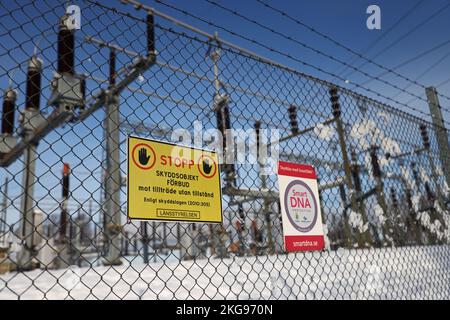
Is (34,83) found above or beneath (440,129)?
above

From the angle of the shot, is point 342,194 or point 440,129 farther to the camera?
point 342,194

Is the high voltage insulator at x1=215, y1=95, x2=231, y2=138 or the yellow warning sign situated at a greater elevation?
the high voltage insulator at x1=215, y1=95, x2=231, y2=138

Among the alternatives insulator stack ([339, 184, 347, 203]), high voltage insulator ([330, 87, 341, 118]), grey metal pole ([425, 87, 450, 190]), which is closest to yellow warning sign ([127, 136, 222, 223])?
high voltage insulator ([330, 87, 341, 118])

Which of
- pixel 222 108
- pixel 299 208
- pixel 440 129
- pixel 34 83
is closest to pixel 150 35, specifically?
pixel 222 108

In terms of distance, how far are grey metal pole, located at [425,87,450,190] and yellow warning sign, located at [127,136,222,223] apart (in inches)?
173

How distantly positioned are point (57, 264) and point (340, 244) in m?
10.8

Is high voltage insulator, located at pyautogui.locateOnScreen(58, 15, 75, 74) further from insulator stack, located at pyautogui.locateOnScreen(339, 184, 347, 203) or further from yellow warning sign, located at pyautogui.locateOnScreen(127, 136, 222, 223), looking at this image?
insulator stack, located at pyautogui.locateOnScreen(339, 184, 347, 203)

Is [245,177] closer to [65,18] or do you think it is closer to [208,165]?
[208,165]

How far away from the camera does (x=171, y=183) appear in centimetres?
220

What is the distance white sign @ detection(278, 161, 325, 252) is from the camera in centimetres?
282

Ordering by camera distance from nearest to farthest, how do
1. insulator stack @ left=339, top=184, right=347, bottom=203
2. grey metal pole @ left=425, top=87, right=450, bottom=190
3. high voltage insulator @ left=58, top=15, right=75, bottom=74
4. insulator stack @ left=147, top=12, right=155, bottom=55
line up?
high voltage insulator @ left=58, top=15, right=75, bottom=74 → insulator stack @ left=147, top=12, right=155, bottom=55 → grey metal pole @ left=425, top=87, right=450, bottom=190 → insulator stack @ left=339, top=184, right=347, bottom=203

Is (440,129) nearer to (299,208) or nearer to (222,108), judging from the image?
(222,108)

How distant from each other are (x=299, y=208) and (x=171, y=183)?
1.27 metres

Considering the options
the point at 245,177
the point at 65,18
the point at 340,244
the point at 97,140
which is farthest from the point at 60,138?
the point at 340,244
